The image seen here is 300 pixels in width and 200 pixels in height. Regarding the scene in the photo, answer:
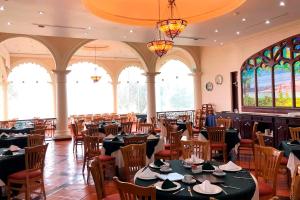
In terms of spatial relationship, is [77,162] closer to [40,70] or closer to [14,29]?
[14,29]

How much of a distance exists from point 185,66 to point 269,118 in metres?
9.01

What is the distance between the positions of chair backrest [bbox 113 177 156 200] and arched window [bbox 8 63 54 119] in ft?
47.3

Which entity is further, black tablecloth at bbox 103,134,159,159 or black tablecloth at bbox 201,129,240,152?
black tablecloth at bbox 201,129,240,152

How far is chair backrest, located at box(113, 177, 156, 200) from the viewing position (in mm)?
2141

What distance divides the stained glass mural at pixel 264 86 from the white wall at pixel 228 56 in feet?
2.83

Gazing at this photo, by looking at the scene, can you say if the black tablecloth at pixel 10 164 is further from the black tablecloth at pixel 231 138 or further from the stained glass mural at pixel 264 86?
the stained glass mural at pixel 264 86

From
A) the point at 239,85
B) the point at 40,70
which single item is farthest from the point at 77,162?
the point at 40,70

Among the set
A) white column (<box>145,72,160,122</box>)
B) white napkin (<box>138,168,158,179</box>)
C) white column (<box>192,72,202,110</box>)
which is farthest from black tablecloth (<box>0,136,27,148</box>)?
white column (<box>192,72,202,110</box>)

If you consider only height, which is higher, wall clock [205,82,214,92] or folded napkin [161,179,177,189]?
wall clock [205,82,214,92]

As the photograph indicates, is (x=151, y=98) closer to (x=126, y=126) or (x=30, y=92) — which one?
(x=126, y=126)

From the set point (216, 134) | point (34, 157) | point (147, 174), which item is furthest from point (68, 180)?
point (216, 134)

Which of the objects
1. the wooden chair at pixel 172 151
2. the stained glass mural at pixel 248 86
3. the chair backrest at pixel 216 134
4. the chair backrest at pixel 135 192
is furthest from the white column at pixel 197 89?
the chair backrest at pixel 135 192

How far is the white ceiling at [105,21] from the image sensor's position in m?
6.33

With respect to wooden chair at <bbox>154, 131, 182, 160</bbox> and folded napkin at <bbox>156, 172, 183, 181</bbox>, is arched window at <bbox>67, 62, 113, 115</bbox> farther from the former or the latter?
folded napkin at <bbox>156, 172, 183, 181</bbox>
